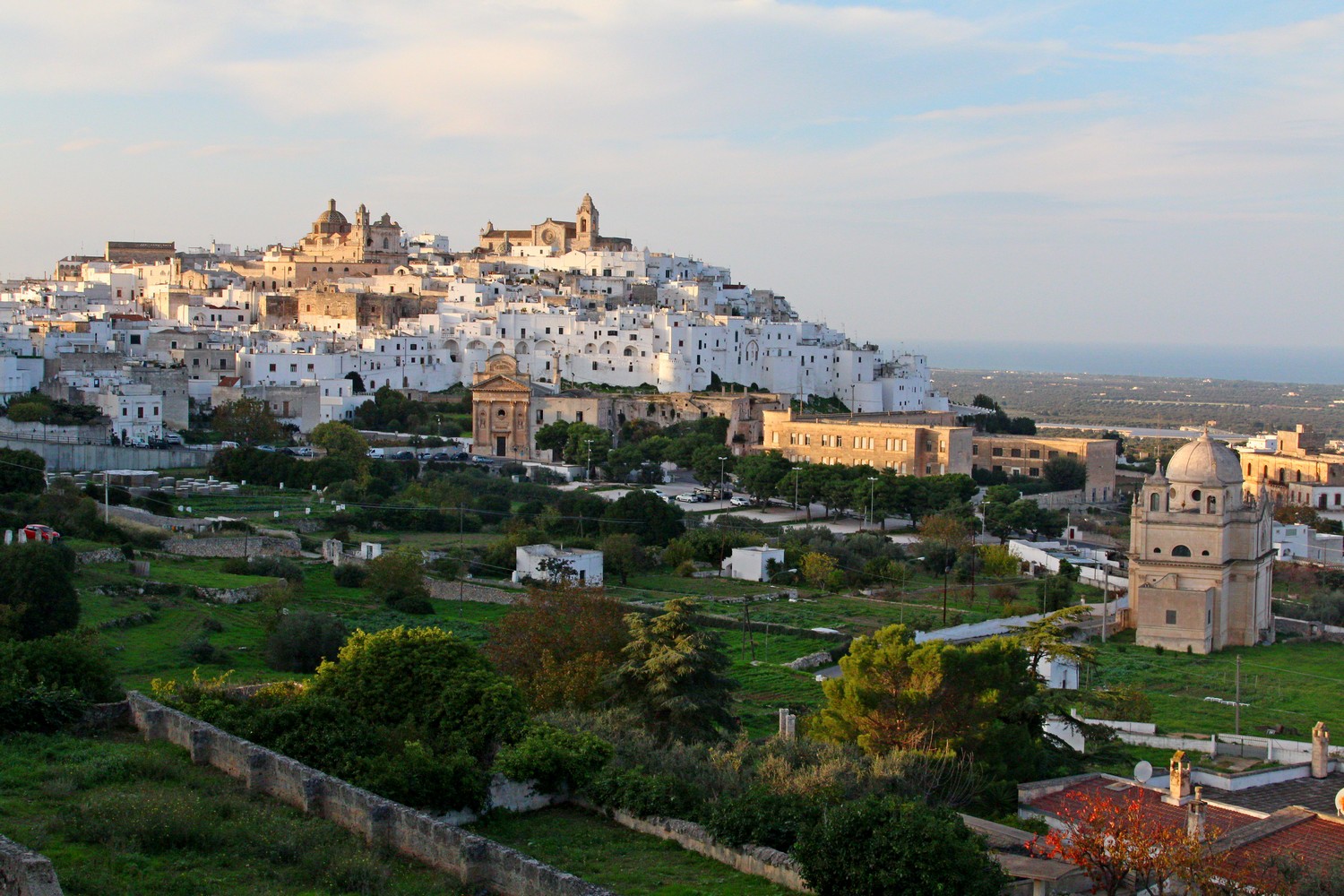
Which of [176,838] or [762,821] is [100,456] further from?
[762,821]

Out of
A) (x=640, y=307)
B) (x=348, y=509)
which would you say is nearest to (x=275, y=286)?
(x=640, y=307)

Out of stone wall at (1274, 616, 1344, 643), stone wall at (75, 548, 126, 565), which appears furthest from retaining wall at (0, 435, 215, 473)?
stone wall at (1274, 616, 1344, 643)

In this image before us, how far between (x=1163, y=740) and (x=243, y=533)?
21227 millimetres

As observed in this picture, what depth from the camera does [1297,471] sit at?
6038 centimetres

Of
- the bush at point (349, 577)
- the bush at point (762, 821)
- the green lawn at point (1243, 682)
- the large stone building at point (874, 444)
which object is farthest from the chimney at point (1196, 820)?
the large stone building at point (874, 444)

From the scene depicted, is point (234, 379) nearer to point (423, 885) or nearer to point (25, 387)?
point (25, 387)

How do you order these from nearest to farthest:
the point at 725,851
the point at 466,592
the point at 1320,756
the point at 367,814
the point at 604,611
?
the point at 367,814 → the point at 725,851 → the point at 1320,756 → the point at 604,611 → the point at 466,592

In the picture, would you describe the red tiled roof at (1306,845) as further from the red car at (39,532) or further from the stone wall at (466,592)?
the red car at (39,532)

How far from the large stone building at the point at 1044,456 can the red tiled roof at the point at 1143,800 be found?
138ft

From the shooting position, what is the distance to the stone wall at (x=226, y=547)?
3294 cm

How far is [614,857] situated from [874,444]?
151 ft

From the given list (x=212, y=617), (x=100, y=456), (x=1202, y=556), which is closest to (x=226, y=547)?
(x=212, y=617)

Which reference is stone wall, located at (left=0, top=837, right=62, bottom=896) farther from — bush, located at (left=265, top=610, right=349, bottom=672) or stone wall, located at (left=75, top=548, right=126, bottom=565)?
stone wall, located at (left=75, top=548, right=126, bottom=565)

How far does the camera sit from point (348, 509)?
4062 centimetres
